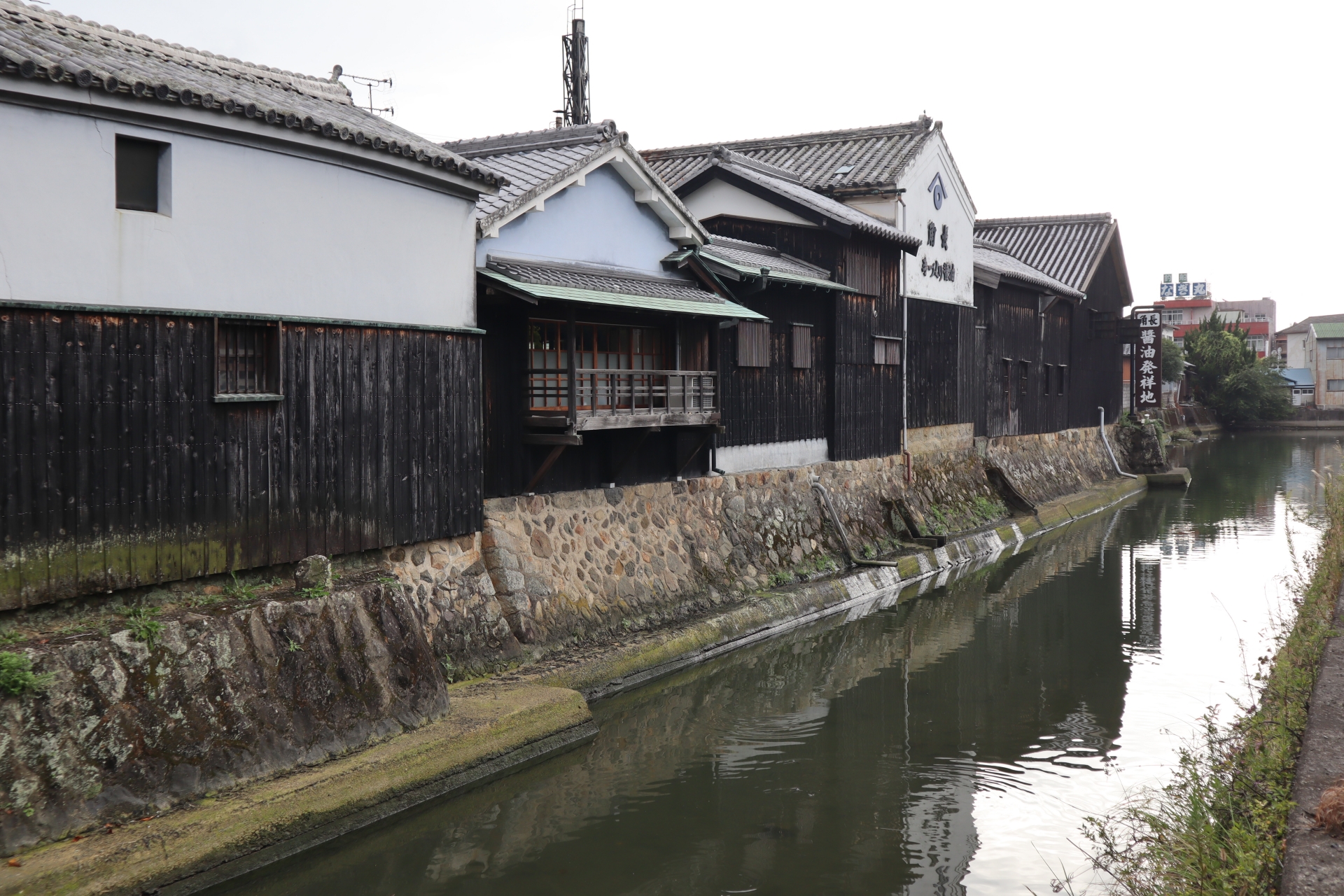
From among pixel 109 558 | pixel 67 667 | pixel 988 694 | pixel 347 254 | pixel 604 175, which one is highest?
pixel 604 175

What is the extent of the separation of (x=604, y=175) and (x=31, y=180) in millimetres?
7981

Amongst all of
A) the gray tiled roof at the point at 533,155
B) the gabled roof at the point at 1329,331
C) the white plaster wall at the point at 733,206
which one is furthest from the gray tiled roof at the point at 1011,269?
the gabled roof at the point at 1329,331

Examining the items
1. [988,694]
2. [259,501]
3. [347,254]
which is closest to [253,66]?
[347,254]

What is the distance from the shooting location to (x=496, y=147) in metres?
15.2

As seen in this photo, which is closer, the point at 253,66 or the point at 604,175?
the point at 253,66

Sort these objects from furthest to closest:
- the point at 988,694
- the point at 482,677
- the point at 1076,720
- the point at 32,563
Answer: the point at 988,694 < the point at 1076,720 < the point at 482,677 < the point at 32,563

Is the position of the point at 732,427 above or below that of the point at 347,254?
below

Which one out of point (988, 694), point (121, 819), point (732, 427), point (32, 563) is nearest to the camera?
point (121, 819)

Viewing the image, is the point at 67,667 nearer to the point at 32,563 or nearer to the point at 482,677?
the point at 32,563

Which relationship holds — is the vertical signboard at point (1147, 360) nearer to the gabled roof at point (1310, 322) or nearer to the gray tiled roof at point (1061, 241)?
the gray tiled roof at point (1061, 241)

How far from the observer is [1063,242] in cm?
3866

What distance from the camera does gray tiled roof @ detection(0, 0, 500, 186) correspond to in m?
7.94

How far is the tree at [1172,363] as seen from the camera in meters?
55.9

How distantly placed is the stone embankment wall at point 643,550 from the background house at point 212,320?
749mm
